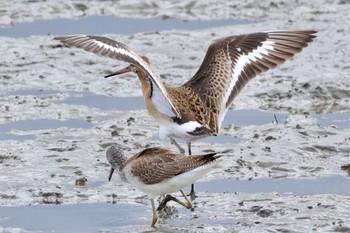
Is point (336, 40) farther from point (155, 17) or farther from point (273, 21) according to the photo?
point (155, 17)

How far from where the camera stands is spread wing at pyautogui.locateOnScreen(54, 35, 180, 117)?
10.9 metres

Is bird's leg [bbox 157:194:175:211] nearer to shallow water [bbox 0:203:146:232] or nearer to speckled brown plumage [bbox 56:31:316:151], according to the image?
shallow water [bbox 0:203:146:232]

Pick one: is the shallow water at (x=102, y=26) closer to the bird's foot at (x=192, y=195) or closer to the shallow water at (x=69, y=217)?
the bird's foot at (x=192, y=195)

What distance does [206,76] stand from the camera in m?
12.4

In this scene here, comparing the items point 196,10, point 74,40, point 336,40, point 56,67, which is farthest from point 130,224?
Result: point 196,10

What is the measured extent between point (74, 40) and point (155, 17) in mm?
6731

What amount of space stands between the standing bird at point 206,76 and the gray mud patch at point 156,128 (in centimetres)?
63

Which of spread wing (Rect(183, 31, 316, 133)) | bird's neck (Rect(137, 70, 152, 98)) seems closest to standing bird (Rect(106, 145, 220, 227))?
bird's neck (Rect(137, 70, 152, 98))

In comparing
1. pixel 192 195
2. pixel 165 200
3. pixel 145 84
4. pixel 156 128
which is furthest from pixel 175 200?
pixel 156 128

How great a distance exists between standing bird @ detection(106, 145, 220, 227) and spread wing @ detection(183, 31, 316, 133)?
1.33 metres

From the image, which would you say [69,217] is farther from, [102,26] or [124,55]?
[102,26]

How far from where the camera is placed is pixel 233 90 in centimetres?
1234

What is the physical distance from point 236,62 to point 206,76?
0.45 m

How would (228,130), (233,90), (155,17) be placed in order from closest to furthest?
1. (233,90)
2. (228,130)
3. (155,17)
